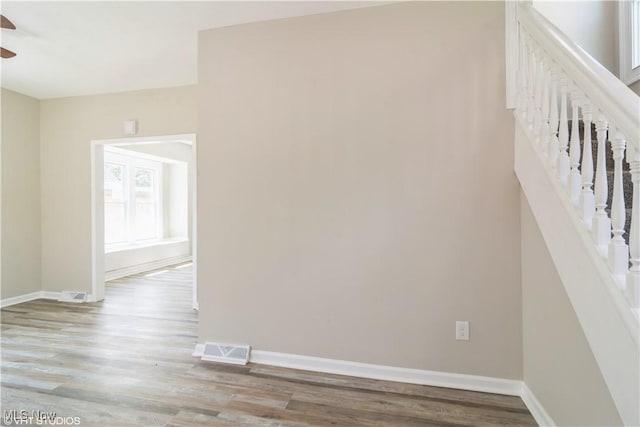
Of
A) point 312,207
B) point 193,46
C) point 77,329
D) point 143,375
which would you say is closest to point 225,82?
point 193,46

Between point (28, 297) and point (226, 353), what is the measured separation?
340 cm

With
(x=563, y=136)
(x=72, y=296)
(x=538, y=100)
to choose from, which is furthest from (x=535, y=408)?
(x=72, y=296)

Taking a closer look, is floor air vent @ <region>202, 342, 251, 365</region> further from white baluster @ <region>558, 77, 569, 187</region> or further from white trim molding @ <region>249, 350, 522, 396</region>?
white baluster @ <region>558, 77, 569, 187</region>

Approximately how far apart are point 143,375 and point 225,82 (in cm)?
229

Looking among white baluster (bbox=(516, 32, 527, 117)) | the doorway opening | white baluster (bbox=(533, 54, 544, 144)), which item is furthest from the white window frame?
the doorway opening

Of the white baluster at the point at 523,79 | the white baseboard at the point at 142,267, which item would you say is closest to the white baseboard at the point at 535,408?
the white baluster at the point at 523,79

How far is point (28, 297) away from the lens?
396 cm

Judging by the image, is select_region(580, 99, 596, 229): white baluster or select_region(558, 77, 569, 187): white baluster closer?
select_region(580, 99, 596, 229): white baluster

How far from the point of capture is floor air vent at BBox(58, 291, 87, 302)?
3.93 metres

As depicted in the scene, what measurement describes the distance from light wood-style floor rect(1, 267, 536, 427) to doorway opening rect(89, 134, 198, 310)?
3.92 feet

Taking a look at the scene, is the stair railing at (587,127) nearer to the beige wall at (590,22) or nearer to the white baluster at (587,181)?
the white baluster at (587,181)

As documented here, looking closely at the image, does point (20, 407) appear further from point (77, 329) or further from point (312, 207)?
point (312, 207)

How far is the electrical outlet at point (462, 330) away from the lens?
205 centimetres

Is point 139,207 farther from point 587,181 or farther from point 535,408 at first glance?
point 587,181
